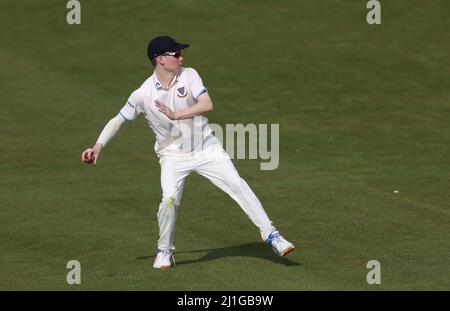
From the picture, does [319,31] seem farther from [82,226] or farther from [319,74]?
[82,226]

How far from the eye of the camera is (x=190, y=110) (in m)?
12.9

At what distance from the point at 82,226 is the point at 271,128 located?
8386mm

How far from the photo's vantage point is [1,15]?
32906mm

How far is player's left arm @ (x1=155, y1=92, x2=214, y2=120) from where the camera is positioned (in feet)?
41.7

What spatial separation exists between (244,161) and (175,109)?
7.75 metres

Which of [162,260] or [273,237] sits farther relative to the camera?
[162,260]

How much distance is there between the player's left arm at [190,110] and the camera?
12719mm

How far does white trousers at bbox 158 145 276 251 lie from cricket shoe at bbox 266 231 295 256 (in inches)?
3.5

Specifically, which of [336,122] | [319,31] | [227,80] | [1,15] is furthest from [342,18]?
[1,15]
